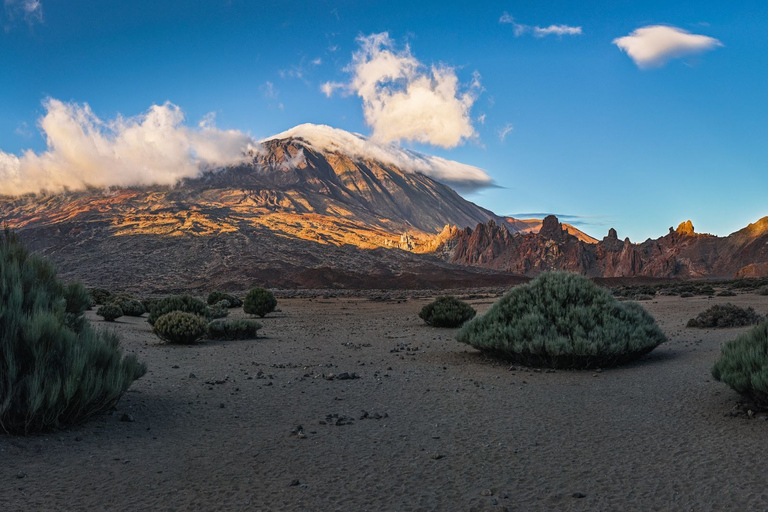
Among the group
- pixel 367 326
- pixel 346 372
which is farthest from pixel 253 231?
pixel 346 372

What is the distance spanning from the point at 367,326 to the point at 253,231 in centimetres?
10611

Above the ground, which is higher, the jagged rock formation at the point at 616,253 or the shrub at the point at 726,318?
the jagged rock formation at the point at 616,253

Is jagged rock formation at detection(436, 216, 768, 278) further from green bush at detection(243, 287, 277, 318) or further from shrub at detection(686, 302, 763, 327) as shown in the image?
shrub at detection(686, 302, 763, 327)

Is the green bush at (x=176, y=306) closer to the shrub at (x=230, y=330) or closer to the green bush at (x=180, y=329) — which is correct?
the shrub at (x=230, y=330)

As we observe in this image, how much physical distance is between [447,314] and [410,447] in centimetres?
1526

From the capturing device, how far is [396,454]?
570 centimetres

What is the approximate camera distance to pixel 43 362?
19.8ft

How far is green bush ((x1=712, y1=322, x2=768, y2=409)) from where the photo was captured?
6473 millimetres

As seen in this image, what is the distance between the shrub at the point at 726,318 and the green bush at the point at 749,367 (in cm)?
1058

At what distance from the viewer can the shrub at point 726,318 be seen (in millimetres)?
16656

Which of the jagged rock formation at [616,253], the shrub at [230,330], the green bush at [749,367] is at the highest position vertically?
the jagged rock formation at [616,253]

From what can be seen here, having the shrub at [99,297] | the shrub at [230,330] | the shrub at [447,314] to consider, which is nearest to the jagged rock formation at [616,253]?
the shrub at [447,314]

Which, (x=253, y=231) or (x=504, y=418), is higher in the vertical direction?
(x=253, y=231)

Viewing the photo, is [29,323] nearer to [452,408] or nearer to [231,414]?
[231,414]
